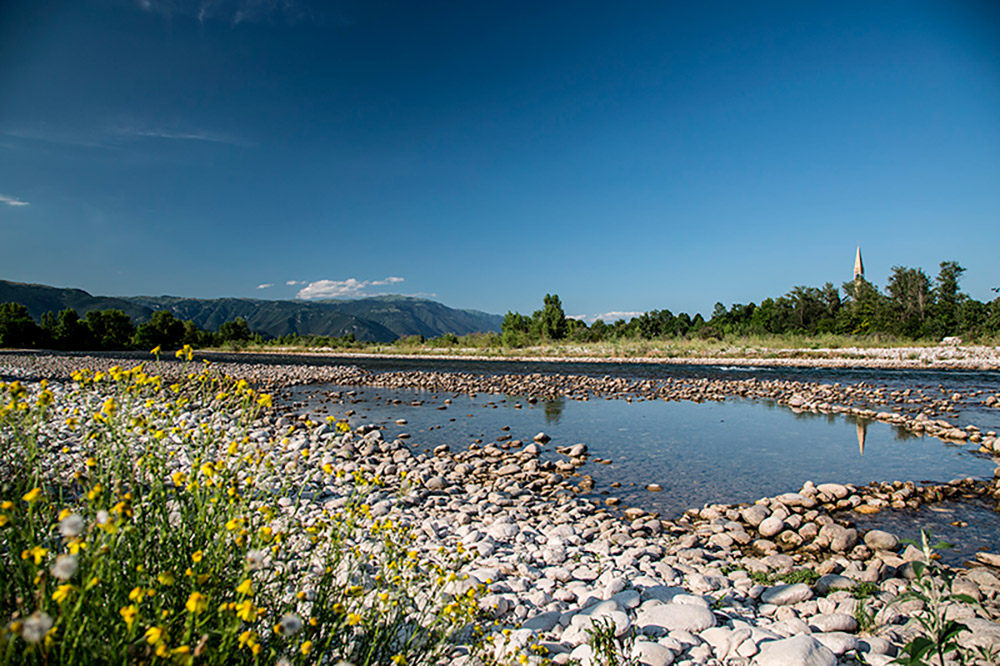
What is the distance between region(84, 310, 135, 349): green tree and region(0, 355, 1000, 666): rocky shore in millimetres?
78411

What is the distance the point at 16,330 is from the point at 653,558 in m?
83.4

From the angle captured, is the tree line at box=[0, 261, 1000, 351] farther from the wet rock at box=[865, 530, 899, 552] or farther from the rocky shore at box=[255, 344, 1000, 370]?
the wet rock at box=[865, 530, 899, 552]

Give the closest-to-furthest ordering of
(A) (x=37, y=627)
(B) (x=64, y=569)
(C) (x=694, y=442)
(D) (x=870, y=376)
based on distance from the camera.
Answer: (A) (x=37, y=627) < (B) (x=64, y=569) < (C) (x=694, y=442) < (D) (x=870, y=376)

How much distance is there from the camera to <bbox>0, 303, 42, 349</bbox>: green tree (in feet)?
199

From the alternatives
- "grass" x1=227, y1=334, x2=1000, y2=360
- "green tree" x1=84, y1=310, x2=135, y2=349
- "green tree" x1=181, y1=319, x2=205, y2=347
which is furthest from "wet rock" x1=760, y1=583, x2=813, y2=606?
"green tree" x1=84, y1=310, x2=135, y2=349

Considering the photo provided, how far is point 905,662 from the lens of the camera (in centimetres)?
206

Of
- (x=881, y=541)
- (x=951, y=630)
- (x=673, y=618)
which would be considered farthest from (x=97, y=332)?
(x=951, y=630)

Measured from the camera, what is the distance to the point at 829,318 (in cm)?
5359

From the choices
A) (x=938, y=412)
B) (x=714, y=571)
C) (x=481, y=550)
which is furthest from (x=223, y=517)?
(x=938, y=412)

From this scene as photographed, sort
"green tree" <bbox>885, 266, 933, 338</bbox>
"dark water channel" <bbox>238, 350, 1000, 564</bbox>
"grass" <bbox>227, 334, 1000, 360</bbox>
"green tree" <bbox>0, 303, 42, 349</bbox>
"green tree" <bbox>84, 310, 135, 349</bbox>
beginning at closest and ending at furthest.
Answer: "dark water channel" <bbox>238, 350, 1000, 564</bbox>
"grass" <bbox>227, 334, 1000, 360</bbox>
"green tree" <bbox>885, 266, 933, 338</bbox>
"green tree" <bbox>0, 303, 42, 349</bbox>
"green tree" <bbox>84, 310, 135, 349</bbox>

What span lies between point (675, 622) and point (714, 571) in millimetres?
1266

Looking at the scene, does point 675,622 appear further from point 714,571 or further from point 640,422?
point 640,422

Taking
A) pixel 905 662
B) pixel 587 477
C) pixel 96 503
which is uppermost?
pixel 96 503

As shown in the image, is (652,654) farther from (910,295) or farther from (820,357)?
(910,295)
